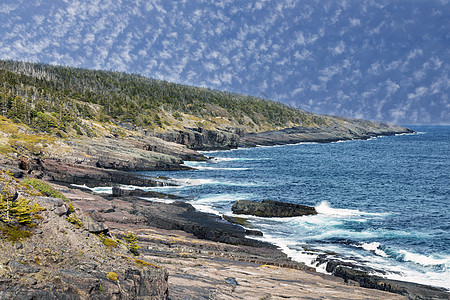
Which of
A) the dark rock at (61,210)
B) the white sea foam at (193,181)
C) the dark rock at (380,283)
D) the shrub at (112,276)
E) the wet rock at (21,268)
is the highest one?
the white sea foam at (193,181)

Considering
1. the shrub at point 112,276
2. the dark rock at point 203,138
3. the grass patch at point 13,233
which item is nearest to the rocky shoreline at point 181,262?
→ the shrub at point 112,276

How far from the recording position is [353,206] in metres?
59.9

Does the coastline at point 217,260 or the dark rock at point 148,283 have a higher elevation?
the dark rock at point 148,283

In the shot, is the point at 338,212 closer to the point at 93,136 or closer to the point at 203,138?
the point at 93,136

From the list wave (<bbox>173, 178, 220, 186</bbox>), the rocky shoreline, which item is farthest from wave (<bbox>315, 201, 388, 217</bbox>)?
wave (<bbox>173, 178, 220, 186</bbox>)

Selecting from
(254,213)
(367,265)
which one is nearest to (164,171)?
(254,213)

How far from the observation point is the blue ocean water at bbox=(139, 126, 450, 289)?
35.5 m

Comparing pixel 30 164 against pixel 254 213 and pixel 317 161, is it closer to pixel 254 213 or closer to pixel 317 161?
pixel 254 213

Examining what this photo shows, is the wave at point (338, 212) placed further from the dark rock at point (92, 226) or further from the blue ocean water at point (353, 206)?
the dark rock at point (92, 226)

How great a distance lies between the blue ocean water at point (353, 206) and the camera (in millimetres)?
35500

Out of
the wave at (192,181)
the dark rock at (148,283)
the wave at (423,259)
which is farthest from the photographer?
the wave at (192,181)

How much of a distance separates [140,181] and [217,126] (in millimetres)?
124046

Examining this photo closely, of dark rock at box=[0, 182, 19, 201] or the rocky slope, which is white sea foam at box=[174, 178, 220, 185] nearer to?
the rocky slope

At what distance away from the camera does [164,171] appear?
92.5 m
